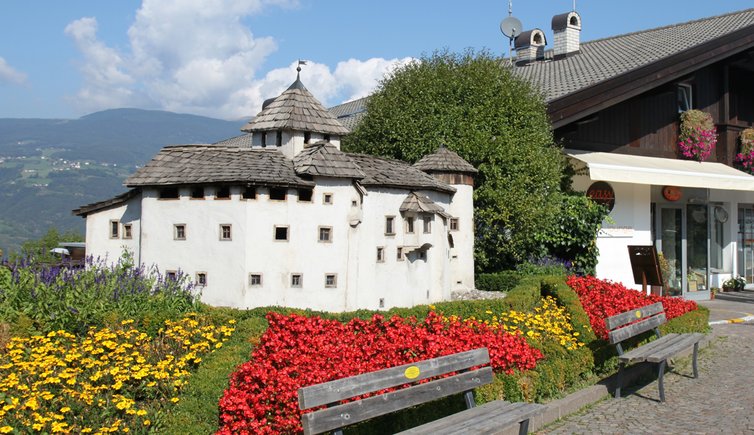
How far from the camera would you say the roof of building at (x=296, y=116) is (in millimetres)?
15078

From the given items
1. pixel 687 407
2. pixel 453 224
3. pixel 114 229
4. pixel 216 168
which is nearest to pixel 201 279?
pixel 216 168

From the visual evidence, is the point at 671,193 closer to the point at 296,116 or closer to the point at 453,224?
the point at 453,224

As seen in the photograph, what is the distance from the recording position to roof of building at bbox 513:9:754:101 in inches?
855

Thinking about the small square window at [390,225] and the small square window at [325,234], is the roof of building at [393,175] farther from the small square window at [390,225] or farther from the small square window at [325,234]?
the small square window at [325,234]

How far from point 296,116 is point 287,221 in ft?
8.53

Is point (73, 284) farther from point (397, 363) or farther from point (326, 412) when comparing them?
point (326, 412)

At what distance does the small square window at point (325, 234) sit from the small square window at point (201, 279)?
2.19m

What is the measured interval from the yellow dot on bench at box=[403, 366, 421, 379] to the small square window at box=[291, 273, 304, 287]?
22.5ft

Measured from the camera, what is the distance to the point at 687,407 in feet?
30.8

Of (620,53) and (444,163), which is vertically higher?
(620,53)

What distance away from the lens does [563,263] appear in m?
19.2

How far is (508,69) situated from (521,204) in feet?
14.3

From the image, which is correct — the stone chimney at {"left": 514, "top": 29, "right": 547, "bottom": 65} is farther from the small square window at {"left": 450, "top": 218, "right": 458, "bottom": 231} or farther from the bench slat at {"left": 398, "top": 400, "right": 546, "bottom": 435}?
the bench slat at {"left": 398, "top": 400, "right": 546, "bottom": 435}

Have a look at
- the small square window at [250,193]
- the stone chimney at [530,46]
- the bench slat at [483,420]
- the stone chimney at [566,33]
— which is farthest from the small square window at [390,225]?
the stone chimney at [530,46]
